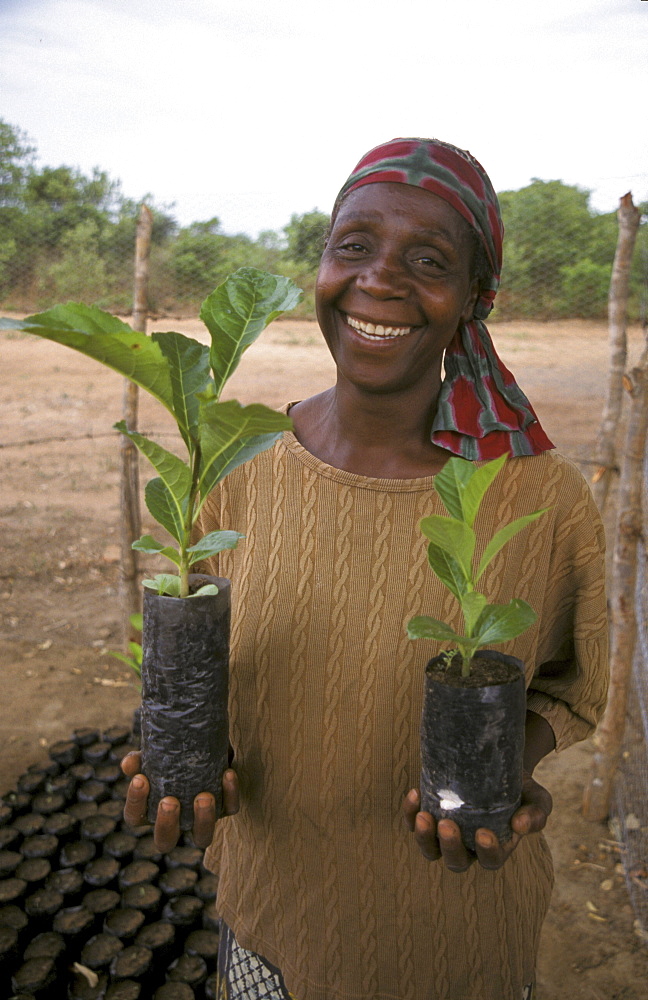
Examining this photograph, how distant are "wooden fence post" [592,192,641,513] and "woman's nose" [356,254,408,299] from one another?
2642mm

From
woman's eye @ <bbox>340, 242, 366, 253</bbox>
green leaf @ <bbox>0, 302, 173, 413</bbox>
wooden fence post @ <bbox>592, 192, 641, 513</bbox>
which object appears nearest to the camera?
Result: green leaf @ <bbox>0, 302, 173, 413</bbox>

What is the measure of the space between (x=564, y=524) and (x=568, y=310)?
5.99 meters

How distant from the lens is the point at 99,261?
5.67 metres

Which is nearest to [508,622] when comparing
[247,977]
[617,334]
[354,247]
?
[354,247]

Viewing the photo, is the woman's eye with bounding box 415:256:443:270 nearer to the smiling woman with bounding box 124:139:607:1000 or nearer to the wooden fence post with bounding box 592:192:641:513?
the smiling woman with bounding box 124:139:607:1000

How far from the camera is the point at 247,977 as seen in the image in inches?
52.3

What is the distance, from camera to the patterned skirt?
4.26 ft

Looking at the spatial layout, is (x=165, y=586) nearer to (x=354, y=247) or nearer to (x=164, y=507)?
(x=164, y=507)

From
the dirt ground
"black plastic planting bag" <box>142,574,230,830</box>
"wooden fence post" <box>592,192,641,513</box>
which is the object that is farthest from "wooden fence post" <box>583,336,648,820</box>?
"black plastic planting bag" <box>142,574,230,830</box>

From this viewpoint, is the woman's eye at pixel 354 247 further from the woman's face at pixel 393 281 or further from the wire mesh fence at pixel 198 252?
the wire mesh fence at pixel 198 252

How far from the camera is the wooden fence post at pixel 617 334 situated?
11.3ft

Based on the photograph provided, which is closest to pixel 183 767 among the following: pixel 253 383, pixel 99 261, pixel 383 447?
pixel 383 447

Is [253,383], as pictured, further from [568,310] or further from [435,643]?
[435,643]

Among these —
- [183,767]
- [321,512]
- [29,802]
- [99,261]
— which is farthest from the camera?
[99,261]
